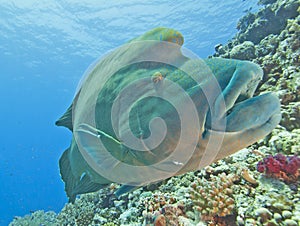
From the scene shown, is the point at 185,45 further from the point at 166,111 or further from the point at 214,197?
the point at 166,111

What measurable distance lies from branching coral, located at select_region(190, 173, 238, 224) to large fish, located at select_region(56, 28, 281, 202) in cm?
141

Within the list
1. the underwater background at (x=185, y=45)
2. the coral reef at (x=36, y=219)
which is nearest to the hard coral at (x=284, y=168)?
the underwater background at (x=185, y=45)

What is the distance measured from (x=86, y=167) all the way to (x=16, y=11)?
3161 centimetres

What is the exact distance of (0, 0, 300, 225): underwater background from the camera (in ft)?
9.14

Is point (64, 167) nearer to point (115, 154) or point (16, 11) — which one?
point (115, 154)

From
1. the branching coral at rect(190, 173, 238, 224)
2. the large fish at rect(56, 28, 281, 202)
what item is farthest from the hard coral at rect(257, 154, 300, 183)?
the large fish at rect(56, 28, 281, 202)

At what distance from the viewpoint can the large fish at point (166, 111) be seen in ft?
3.40

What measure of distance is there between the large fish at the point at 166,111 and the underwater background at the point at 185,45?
4.99 feet

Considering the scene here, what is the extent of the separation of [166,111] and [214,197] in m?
2.00

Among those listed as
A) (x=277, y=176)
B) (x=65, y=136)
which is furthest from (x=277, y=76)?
(x=65, y=136)

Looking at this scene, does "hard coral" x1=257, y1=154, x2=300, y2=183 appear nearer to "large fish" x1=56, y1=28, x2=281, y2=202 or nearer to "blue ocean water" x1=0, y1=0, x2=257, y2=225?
"large fish" x1=56, y1=28, x2=281, y2=202

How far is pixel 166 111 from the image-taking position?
1.21 m

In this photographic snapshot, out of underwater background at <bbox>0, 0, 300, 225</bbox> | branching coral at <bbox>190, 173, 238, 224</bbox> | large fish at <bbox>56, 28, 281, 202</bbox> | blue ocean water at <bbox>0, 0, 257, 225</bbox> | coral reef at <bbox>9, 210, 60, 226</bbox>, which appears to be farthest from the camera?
blue ocean water at <bbox>0, 0, 257, 225</bbox>

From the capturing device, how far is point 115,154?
1578mm
